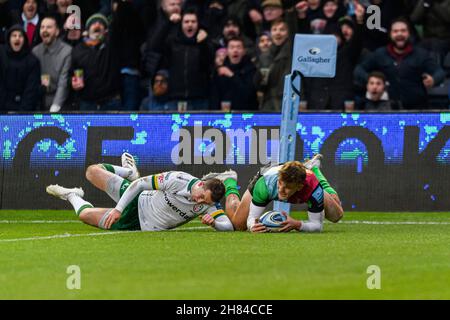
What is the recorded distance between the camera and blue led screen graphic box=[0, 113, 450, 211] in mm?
21188

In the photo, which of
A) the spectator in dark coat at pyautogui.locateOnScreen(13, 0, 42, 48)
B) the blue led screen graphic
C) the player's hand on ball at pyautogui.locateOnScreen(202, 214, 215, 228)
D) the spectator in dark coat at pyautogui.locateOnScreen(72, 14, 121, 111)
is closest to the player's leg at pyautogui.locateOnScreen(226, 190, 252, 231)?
the player's hand on ball at pyautogui.locateOnScreen(202, 214, 215, 228)

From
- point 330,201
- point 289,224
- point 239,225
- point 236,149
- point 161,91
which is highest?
point 161,91

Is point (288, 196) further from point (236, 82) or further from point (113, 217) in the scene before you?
point (236, 82)

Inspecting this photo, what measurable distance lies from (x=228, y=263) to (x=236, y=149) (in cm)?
895

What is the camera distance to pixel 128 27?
78.8 ft

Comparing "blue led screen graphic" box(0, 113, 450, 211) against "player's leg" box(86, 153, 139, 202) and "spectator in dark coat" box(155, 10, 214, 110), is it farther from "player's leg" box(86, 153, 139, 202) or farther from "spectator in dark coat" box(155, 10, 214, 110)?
"player's leg" box(86, 153, 139, 202)

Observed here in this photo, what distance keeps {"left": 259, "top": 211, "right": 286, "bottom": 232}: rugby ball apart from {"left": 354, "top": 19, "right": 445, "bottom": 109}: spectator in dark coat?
6.76 metres

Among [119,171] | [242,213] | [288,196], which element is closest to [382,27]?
[119,171]

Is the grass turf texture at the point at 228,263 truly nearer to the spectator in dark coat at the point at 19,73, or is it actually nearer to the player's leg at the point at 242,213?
the player's leg at the point at 242,213

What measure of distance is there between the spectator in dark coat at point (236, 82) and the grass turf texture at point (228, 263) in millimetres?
5692

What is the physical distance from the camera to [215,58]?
78.5 ft

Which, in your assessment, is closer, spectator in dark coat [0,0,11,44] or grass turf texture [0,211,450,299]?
grass turf texture [0,211,450,299]

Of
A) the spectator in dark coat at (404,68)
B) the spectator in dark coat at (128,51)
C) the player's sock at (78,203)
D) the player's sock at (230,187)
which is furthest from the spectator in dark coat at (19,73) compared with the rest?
the player's sock at (230,187)

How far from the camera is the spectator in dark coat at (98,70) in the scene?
23891 mm
